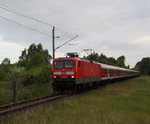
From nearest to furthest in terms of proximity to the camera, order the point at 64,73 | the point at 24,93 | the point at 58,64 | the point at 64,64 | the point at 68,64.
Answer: the point at 24,93, the point at 64,73, the point at 68,64, the point at 64,64, the point at 58,64

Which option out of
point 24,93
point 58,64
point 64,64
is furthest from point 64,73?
point 24,93

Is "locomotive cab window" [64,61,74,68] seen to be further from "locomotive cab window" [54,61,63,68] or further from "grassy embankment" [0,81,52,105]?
"grassy embankment" [0,81,52,105]

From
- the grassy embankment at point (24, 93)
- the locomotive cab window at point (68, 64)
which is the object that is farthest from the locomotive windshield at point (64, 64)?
the grassy embankment at point (24, 93)

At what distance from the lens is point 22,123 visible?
802 centimetres

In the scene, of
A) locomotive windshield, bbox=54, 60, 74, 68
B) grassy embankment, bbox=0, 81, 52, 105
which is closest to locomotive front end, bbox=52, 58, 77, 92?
locomotive windshield, bbox=54, 60, 74, 68

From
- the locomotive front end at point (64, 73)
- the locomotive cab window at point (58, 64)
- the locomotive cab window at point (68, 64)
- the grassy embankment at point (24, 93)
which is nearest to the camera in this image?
the grassy embankment at point (24, 93)

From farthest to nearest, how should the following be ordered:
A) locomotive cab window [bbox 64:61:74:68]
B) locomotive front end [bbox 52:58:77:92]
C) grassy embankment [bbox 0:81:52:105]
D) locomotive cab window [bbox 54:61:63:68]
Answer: locomotive cab window [bbox 54:61:63:68], locomotive cab window [bbox 64:61:74:68], locomotive front end [bbox 52:58:77:92], grassy embankment [bbox 0:81:52:105]

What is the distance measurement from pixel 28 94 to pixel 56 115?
7955mm

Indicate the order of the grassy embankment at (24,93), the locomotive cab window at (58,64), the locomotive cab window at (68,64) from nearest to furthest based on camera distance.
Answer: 1. the grassy embankment at (24,93)
2. the locomotive cab window at (68,64)
3. the locomotive cab window at (58,64)

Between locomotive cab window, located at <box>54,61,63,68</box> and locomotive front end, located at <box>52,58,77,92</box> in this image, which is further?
locomotive cab window, located at <box>54,61,63,68</box>

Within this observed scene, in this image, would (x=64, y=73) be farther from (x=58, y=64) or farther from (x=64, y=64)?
(x=58, y=64)

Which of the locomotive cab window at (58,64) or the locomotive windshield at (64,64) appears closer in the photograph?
the locomotive windshield at (64,64)

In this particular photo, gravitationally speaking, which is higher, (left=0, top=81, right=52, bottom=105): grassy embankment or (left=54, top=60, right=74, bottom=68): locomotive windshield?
(left=54, top=60, right=74, bottom=68): locomotive windshield

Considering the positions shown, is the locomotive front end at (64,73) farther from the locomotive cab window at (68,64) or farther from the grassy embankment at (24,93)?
the grassy embankment at (24,93)
